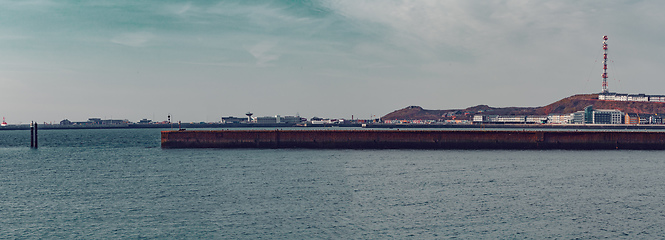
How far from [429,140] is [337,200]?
4185 centimetres

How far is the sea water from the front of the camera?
79.7 feet

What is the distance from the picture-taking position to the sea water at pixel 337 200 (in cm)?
2430

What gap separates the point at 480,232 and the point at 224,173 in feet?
88.7

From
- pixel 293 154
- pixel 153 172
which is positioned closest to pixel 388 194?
pixel 153 172

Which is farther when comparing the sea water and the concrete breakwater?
the concrete breakwater

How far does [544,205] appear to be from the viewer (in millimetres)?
30109

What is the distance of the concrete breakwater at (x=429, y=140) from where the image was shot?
231 ft

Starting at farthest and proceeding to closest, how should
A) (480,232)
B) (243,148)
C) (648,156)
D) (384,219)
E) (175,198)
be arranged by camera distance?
(243,148) < (648,156) < (175,198) < (384,219) < (480,232)

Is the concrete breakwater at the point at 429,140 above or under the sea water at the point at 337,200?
above

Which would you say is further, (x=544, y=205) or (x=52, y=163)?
(x=52, y=163)

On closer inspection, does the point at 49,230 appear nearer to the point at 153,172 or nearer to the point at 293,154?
the point at 153,172

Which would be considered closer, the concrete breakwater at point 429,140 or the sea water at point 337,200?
the sea water at point 337,200

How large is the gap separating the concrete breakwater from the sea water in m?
15.4

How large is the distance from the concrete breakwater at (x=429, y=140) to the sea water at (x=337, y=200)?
15.4 m
